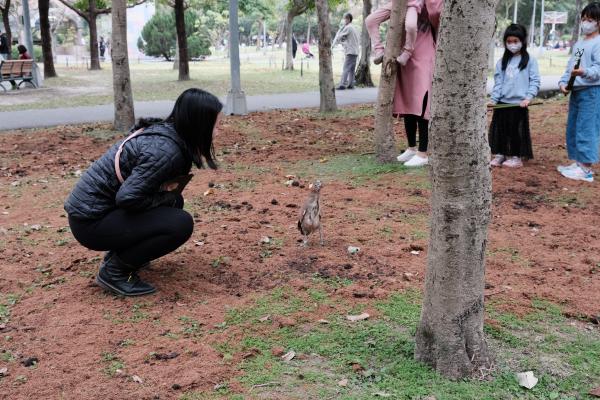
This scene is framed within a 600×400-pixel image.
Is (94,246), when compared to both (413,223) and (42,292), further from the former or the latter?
(413,223)

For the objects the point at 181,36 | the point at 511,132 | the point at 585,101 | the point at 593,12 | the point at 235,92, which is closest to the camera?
the point at 593,12

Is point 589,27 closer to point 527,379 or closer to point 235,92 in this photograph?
point 527,379

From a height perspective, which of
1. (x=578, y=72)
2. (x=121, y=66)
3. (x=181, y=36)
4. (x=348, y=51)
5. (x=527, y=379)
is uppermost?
(x=181, y=36)

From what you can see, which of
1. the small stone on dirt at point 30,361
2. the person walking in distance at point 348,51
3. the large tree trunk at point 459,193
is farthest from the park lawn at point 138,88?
the large tree trunk at point 459,193

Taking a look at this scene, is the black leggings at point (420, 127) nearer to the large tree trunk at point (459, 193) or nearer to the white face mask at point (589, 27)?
the white face mask at point (589, 27)

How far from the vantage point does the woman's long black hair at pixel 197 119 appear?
3715mm

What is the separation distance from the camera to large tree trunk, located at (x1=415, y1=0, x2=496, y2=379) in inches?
103

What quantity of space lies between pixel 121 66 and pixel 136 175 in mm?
6508

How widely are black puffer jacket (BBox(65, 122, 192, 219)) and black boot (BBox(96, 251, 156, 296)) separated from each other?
1.09 feet

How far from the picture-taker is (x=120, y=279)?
3.94 metres

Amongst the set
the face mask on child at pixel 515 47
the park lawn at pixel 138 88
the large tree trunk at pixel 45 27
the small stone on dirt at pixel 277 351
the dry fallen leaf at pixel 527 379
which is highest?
the large tree trunk at pixel 45 27

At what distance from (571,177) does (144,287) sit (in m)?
4.90

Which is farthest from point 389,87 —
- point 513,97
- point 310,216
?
point 310,216

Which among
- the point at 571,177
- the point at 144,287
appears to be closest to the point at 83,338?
the point at 144,287
